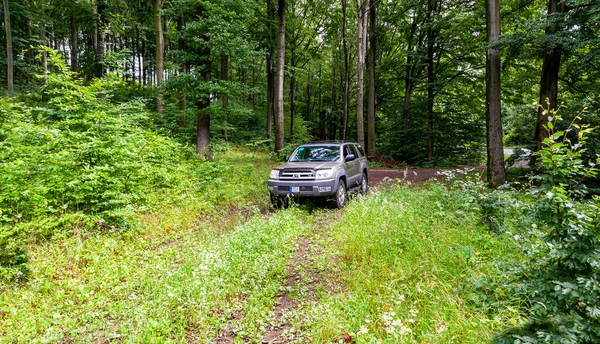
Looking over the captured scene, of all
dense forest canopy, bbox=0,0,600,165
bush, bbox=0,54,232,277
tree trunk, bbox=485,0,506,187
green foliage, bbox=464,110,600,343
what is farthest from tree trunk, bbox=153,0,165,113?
green foliage, bbox=464,110,600,343

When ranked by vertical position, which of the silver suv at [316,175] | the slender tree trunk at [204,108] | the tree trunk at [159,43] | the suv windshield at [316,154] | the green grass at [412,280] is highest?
the tree trunk at [159,43]

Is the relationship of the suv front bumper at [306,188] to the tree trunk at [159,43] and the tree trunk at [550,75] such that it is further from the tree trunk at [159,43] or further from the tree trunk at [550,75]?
the tree trunk at [159,43]

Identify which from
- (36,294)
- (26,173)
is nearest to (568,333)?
(36,294)

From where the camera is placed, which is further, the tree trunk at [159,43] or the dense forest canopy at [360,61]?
the tree trunk at [159,43]

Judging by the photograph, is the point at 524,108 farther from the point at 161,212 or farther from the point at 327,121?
the point at 327,121

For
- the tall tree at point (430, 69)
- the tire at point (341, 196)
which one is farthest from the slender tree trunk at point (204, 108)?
the tall tree at point (430, 69)

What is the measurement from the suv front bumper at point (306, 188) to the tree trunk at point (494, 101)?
5.41 meters

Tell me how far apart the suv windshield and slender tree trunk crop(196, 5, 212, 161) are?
174 inches

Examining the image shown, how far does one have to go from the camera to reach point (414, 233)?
4500 mm

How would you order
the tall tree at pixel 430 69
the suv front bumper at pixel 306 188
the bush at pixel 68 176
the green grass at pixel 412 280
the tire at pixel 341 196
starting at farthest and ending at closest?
1. the tall tree at pixel 430 69
2. the tire at pixel 341 196
3. the suv front bumper at pixel 306 188
4. the bush at pixel 68 176
5. the green grass at pixel 412 280

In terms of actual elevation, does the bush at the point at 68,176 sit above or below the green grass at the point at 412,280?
above

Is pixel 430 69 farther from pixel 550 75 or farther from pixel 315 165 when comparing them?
pixel 315 165

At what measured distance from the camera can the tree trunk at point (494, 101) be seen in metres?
8.41

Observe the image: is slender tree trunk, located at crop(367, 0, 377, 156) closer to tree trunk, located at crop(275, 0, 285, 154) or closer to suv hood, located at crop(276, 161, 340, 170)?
tree trunk, located at crop(275, 0, 285, 154)
